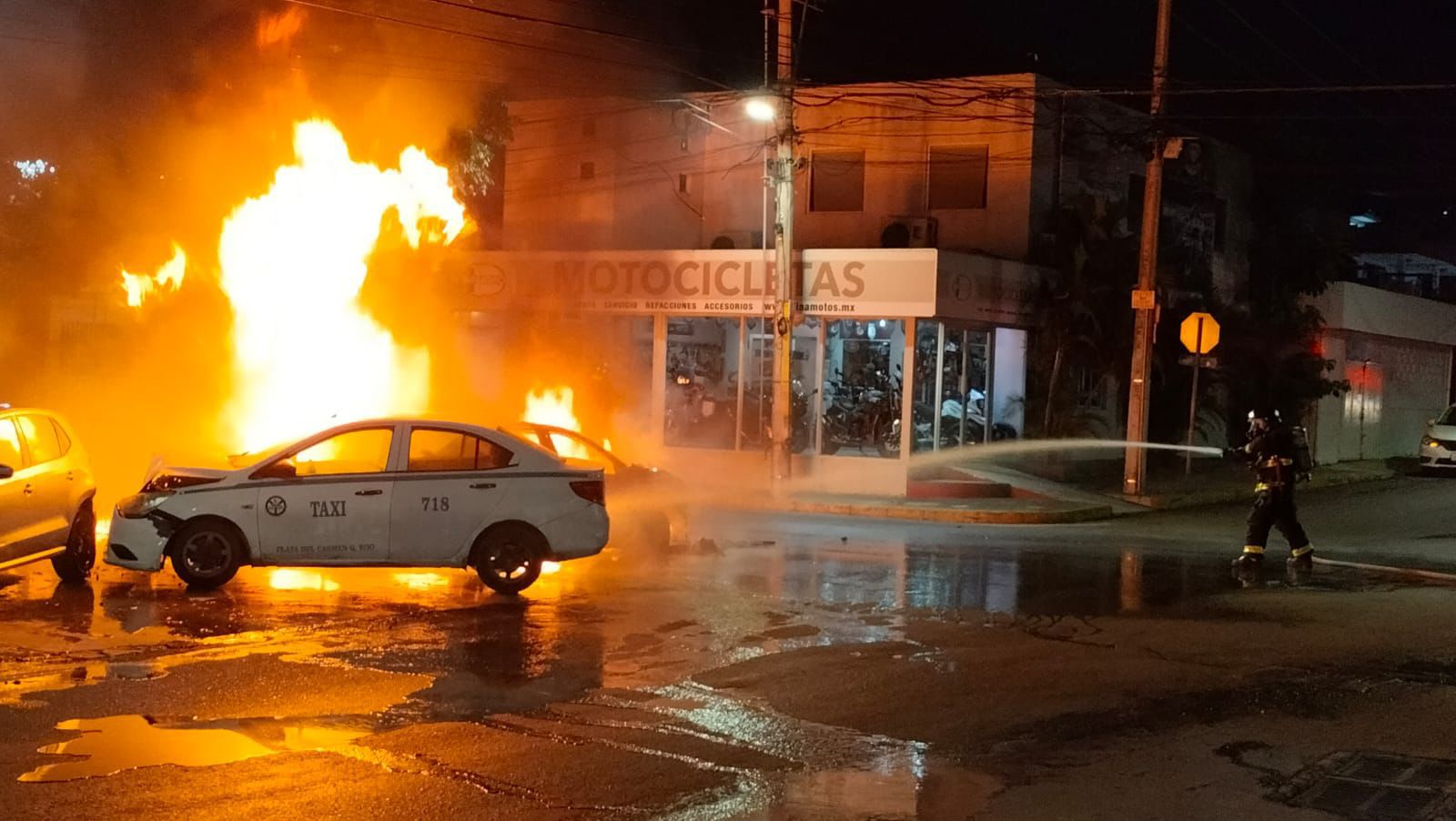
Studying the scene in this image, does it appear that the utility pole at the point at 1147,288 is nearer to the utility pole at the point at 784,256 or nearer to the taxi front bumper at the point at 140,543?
the utility pole at the point at 784,256

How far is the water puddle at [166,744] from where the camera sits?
21.8ft

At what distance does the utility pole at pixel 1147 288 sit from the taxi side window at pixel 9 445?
16.9m

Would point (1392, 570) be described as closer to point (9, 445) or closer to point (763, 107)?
point (763, 107)

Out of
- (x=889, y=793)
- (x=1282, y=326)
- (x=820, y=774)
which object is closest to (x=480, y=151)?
(x=1282, y=326)

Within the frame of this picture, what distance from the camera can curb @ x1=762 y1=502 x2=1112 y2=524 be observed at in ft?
68.8

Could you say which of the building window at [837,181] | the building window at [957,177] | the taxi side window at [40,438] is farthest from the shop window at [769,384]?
the taxi side window at [40,438]

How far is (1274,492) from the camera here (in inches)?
608

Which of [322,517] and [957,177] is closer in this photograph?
[322,517]

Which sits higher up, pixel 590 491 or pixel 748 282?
pixel 748 282

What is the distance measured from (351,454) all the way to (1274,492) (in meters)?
9.68

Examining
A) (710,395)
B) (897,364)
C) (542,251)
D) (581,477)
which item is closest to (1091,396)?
(897,364)

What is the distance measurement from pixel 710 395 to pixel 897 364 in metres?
3.67

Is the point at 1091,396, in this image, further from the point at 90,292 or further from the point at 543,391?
the point at 90,292

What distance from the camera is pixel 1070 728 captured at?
314 inches
